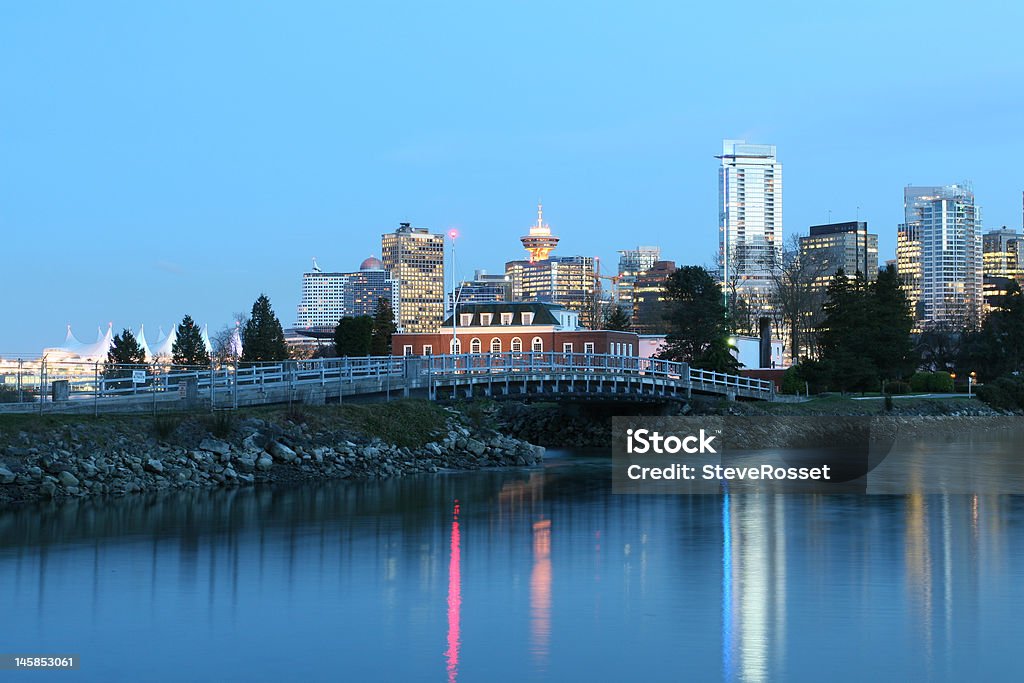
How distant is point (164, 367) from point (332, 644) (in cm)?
3094

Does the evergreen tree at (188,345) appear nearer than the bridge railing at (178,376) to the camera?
No

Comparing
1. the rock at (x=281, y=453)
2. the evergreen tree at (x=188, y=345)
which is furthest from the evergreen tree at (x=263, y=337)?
the rock at (x=281, y=453)

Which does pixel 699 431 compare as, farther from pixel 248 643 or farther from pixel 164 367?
pixel 248 643

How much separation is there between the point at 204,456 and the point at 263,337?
291 feet

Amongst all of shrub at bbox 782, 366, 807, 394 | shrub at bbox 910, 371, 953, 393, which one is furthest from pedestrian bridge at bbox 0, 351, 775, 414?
shrub at bbox 910, 371, 953, 393

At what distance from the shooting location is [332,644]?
20.8 m

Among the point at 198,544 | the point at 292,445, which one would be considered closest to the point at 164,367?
the point at 292,445

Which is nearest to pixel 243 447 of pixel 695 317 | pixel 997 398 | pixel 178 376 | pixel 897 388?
pixel 178 376

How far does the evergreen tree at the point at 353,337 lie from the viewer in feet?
395

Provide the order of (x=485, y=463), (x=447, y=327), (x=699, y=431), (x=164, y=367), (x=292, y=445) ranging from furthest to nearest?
(x=447, y=327) → (x=699, y=431) → (x=485, y=463) → (x=164, y=367) → (x=292, y=445)

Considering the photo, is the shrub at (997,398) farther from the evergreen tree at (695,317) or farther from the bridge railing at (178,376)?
the bridge railing at (178,376)

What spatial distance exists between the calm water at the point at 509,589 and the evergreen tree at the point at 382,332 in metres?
87.1
